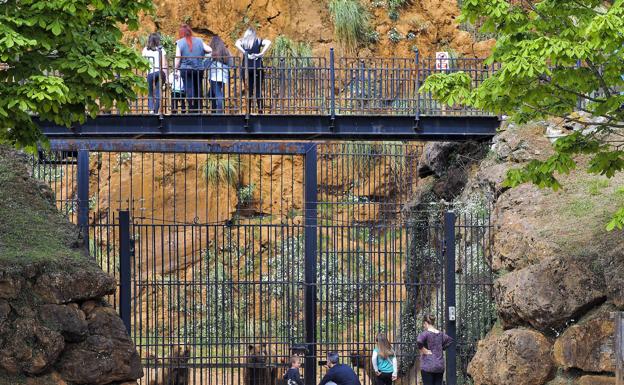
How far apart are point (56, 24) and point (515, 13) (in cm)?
539

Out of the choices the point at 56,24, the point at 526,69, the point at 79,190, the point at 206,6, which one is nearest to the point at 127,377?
the point at 79,190

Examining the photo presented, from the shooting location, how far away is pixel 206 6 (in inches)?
1169

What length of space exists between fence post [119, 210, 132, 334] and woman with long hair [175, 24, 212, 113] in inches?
120

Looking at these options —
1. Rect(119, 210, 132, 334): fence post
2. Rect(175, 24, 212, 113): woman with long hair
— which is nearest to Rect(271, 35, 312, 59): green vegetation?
Rect(175, 24, 212, 113): woman with long hair

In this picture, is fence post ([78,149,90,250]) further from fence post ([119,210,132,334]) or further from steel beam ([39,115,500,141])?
steel beam ([39,115,500,141])

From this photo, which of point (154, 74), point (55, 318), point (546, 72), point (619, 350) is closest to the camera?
point (546, 72)

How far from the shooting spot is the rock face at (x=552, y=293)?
14969 mm

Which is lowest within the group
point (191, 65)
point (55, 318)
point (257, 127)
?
point (55, 318)

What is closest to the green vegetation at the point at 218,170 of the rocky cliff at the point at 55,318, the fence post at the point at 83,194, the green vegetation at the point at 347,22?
the green vegetation at the point at 347,22

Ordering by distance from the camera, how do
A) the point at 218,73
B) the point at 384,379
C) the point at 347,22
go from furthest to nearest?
1. the point at 347,22
2. the point at 218,73
3. the point at 384,379

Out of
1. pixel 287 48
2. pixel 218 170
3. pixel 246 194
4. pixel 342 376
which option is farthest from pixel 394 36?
pixel 342 376

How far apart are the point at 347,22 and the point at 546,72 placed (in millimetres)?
16457

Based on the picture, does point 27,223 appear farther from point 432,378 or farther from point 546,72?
point 546,72

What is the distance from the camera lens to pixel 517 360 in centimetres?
1520
